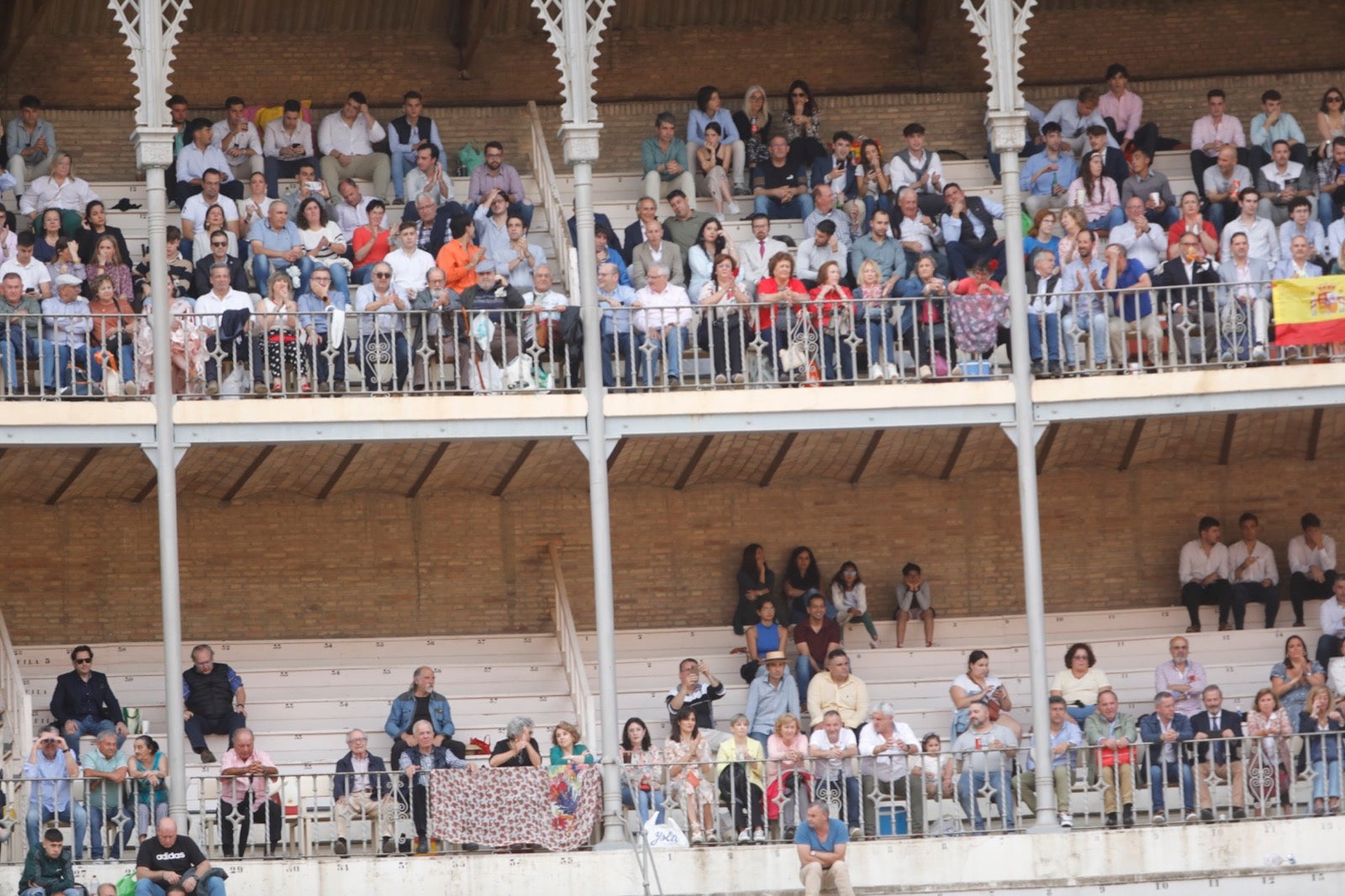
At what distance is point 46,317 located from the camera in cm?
1852

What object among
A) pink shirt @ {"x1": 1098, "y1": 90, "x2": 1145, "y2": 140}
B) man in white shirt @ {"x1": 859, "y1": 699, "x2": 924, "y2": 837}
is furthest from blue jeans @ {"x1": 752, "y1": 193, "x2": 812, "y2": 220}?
man in white shirt @ {"x1": 859, "y1": 699, "x2": 924, "y2": 837}

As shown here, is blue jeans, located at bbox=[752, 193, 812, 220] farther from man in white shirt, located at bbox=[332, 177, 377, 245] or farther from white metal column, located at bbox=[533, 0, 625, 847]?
man in white shirt, located at bbox=[332, 177, 377, 245]

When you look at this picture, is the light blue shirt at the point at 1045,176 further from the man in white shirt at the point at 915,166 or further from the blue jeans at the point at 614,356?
the blue jeans at the point at 614,356

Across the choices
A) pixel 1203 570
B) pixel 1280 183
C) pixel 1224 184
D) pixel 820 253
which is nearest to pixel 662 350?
pixel 820 253

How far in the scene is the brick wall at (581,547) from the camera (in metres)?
21.6

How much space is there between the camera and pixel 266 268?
64.6ft

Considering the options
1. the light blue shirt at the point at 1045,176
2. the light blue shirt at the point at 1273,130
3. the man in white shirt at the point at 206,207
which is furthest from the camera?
the light blue shirt at the point at 1273,130

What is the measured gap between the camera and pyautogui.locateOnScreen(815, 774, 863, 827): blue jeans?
1781cm

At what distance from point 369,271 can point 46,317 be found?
2878 millimetres

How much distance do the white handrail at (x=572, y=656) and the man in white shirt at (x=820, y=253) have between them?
381 centimetres

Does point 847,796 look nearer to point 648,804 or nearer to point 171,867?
point 648,804

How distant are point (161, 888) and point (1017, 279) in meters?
8.25

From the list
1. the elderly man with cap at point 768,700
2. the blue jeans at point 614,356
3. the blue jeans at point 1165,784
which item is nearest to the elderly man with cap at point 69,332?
the blue jeans at point 614,356

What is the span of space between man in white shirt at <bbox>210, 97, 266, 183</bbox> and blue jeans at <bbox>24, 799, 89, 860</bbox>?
7013mm
